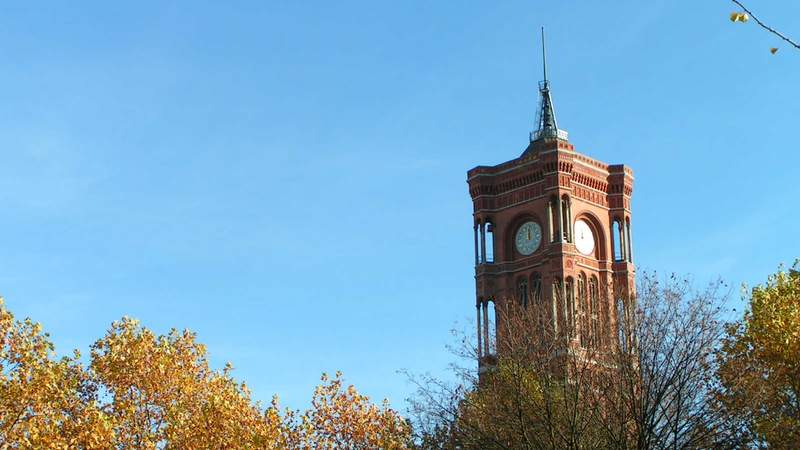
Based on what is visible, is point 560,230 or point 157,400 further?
point 560,230

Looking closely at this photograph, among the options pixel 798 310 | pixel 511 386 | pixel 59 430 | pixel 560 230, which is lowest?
pixel 59 430

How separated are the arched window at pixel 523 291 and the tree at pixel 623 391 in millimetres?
45363

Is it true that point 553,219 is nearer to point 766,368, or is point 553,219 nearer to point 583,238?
point 583,238

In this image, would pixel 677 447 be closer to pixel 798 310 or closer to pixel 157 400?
pixel 798 310

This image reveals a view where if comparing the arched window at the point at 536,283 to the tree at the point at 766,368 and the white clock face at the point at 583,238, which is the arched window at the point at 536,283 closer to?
the white clock face at the point at 583,238

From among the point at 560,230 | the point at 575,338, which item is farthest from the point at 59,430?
the point at 560,230

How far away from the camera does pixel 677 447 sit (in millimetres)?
32406

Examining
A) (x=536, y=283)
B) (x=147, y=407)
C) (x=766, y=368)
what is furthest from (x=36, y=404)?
(x=536, y=283)

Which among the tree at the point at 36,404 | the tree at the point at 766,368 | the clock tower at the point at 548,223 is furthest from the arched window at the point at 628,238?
the tree at the point at 36,404

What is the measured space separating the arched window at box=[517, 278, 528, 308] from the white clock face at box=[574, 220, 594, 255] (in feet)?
14.0

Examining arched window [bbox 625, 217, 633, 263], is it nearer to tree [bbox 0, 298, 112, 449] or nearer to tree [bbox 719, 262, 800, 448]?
tree [bbox 719, 262, 800, 448]

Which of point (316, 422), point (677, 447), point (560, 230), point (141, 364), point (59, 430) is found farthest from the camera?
point (560, 230)

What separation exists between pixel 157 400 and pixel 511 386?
1038 cm

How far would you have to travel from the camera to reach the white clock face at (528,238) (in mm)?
82562
